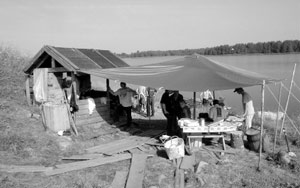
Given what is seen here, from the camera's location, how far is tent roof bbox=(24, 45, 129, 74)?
29.2 ft

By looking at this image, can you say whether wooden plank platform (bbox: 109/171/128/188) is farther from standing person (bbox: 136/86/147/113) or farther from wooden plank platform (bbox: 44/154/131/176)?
standing person (bbox: 136/86/147/113)

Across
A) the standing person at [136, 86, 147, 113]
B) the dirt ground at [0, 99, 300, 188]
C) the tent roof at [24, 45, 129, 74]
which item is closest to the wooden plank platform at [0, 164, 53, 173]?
the dirt ground at [0, 99, 300, 188]

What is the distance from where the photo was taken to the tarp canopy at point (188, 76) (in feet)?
23.4

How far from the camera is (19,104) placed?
10523mm

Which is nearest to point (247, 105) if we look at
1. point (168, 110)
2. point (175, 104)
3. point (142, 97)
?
point (175, 104)

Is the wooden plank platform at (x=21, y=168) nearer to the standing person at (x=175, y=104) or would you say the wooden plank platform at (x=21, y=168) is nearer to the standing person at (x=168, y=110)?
the standing person at (x=168, y=110)

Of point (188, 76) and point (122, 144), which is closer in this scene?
point (188, 76)

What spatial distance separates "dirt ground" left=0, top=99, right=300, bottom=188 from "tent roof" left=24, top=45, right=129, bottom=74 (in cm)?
191

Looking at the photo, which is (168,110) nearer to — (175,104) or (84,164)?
(175,104)

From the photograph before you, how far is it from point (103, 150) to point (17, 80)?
8.06 metres

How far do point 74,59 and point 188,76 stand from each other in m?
3.79

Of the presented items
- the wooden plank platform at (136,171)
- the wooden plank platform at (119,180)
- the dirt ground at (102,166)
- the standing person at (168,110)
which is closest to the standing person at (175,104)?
the standing person at (168,110)

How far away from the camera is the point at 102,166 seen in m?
6.48

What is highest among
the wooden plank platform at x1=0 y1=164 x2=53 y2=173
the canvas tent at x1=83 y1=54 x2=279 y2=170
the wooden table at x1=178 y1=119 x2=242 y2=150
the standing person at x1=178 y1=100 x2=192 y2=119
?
the canvas tent at x1=83 y1=54 x2=279 y2=170
